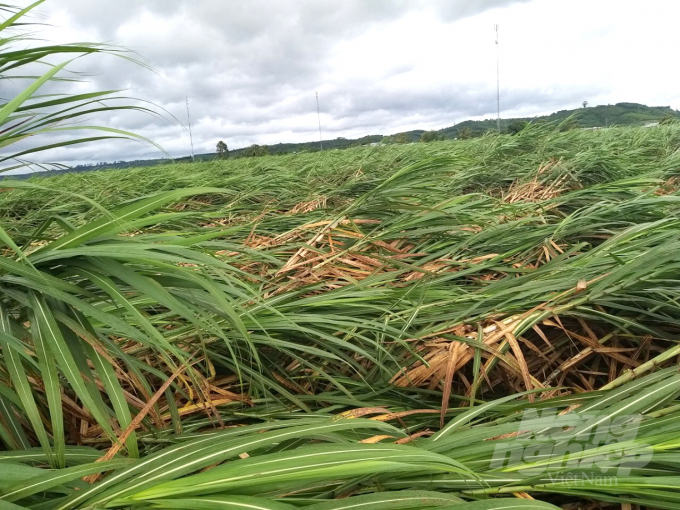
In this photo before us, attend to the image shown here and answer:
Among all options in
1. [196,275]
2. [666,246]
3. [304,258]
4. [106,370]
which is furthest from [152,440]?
[666,246]

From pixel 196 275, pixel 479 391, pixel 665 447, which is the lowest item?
pixel 479 391

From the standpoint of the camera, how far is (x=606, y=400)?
2.56 ft

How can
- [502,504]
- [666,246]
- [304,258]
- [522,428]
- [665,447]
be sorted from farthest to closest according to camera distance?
[304,258]
[666,246]
[522,428]
[665,447]
[502,504]

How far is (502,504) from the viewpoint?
1.67 ft

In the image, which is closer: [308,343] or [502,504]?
[502,504]

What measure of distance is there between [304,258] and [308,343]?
76 cm

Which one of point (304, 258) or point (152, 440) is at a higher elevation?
point (304, 258)

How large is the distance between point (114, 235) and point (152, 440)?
0.39 metres

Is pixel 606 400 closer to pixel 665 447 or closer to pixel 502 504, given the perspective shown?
pixel 665 447

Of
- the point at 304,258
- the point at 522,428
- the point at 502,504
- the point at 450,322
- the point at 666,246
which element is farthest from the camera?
the point at 304,258

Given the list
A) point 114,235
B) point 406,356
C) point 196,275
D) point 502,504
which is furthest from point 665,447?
point 114,235

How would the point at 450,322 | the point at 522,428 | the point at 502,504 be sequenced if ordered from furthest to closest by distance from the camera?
the point at 450,322 → the point at 522,428 → the point at 502,504

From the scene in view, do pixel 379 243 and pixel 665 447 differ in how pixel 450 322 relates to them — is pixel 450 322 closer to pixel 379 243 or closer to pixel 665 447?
pixel 665 447

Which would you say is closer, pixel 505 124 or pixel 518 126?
pixel 518 126
